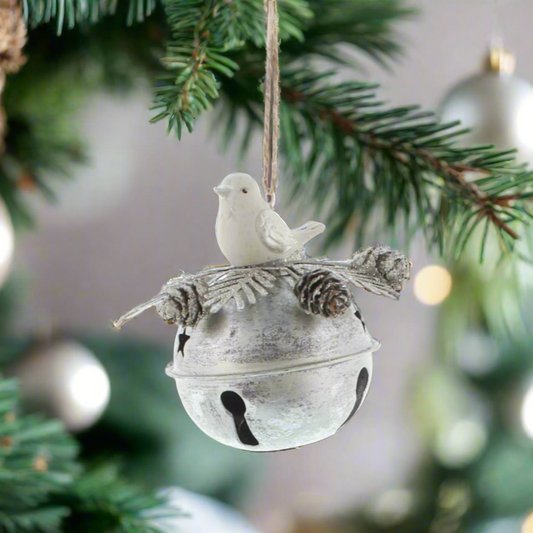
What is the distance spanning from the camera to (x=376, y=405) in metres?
1.23

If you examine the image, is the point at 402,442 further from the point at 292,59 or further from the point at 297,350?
the point at 297,350

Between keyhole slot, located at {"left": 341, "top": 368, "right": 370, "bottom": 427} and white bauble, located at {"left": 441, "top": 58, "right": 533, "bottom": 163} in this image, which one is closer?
keyhole slot, located at {"left": 341, "top": 368, "right": 370, "bottom": 427}

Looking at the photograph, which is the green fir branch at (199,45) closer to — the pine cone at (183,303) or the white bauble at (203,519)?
the pine cone at (183,303)

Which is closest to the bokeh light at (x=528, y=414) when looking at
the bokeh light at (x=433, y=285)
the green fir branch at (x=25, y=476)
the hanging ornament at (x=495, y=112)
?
the bokeh light at (x=433, y=285)

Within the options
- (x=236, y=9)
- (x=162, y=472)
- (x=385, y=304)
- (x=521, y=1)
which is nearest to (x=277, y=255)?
(x=236, y=9)

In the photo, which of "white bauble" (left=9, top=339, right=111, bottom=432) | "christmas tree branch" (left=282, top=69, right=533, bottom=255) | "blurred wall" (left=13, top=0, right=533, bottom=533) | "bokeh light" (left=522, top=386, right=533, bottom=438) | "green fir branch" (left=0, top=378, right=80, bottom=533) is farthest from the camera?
"blurred wall" (left=13, top=0, right=533, bottom=533)

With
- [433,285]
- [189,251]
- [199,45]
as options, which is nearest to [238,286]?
[199,45]

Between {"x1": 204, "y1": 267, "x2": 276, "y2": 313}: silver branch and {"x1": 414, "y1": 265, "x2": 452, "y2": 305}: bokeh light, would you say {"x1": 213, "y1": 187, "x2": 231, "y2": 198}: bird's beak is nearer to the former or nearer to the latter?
{"x1": 204, "y1": 267, "x2": 276, "y2": 313}: silver branch

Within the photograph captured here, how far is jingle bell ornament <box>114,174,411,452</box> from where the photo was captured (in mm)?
308

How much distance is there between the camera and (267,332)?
0.31 meters

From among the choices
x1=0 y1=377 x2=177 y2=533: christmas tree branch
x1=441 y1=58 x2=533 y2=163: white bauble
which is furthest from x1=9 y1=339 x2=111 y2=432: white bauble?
x1=441 y1=58 x2=533 y2=163: white bauble

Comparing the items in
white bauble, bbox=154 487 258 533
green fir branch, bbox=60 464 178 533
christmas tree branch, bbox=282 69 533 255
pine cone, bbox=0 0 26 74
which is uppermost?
pine cone, bbox=0 0 26 74

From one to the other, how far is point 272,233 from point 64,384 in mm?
432

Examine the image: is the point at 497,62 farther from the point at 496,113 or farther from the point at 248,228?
the point at 248,228
